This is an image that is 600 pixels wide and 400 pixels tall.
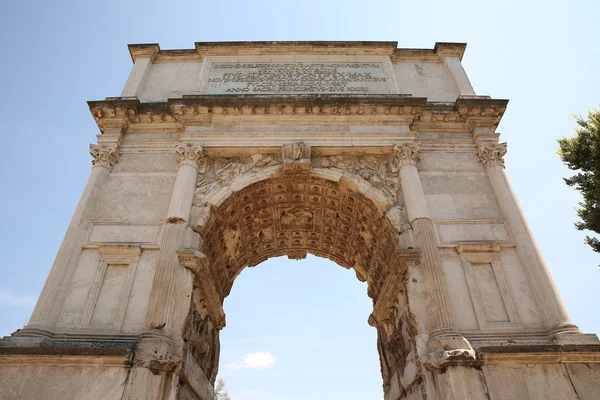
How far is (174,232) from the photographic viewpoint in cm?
879

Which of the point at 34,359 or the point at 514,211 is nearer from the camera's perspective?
the point at 34,359

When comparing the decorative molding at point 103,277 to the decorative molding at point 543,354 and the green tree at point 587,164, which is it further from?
the green tree at point 587,164

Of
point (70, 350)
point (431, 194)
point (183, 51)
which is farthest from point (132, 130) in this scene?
point (431, 194)

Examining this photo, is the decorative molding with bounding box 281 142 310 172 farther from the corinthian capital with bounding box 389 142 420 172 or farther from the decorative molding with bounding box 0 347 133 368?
the decorative molding with bounding box 0 347 133 368

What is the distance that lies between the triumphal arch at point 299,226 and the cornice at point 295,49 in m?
0.05

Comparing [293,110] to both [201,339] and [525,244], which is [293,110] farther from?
[525,244]

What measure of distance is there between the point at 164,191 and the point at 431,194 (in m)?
6.57

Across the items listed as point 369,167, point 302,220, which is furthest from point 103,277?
point 369,167

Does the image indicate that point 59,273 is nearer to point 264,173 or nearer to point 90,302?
point 90,302

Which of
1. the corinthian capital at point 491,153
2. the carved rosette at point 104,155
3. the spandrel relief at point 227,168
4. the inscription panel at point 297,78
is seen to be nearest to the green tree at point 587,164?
the corinthian capital at point 491,153

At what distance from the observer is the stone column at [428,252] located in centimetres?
723

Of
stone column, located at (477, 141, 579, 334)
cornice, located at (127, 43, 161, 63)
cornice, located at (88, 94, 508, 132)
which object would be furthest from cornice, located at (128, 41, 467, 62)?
stone column, located at (477, 141, 579, 334)

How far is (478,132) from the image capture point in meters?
10.7

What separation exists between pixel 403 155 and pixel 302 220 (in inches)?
147
